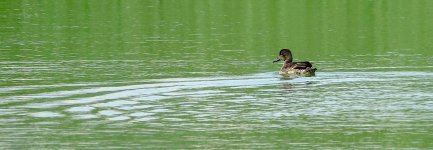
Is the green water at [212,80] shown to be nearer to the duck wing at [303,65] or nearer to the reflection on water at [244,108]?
the reflection on water at [244,108]

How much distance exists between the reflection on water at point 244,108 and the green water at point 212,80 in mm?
31

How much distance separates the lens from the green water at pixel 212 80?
20.2m

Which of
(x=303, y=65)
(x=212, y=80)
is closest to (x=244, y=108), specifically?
(x=212, y=80)

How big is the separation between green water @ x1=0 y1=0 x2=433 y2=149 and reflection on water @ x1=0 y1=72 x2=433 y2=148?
0.10ft

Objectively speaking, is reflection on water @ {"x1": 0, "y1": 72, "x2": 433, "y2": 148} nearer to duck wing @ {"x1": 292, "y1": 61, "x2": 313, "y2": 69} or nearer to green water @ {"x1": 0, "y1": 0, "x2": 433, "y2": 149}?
green water @ {"x1": 0, "y1": 0, "x2": 433, "y2": 149}

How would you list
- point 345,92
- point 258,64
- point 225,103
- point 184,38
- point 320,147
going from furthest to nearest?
1. point 184,38
2. point 258,64
3. point 345,92
4. point 225,103
5. point 320,147

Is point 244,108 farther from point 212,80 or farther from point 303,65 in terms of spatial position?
point 303,65

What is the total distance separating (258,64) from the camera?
33812mm

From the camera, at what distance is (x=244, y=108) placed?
2338 cm

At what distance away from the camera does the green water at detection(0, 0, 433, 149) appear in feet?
66.4

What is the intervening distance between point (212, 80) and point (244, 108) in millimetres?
5289

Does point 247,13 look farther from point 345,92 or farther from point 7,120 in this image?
point 7,120

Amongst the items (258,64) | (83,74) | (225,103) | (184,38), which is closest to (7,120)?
(225,103)

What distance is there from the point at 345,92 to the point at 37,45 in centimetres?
1489
